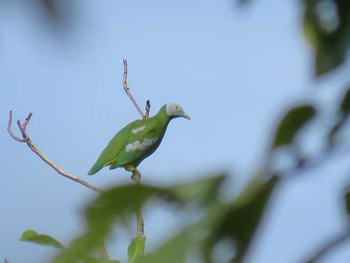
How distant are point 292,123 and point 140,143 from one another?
75.1 inches

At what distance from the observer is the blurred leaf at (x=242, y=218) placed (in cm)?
20

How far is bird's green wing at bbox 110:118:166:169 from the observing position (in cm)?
211

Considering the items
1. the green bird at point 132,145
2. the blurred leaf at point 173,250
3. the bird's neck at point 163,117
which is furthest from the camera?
the bird's neck at point 163,117

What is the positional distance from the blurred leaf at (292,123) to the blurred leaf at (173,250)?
0.04 meters

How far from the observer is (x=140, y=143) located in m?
2.13

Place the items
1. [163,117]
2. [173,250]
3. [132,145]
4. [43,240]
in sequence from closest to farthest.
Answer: [173,250] → [43,240] → [132,145] → [163,117]

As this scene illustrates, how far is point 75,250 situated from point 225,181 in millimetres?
42

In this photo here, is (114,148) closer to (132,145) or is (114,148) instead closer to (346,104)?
(132,145)

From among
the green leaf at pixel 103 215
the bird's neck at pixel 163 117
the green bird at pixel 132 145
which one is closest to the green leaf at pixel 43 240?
the green leaf at pixel 103 215

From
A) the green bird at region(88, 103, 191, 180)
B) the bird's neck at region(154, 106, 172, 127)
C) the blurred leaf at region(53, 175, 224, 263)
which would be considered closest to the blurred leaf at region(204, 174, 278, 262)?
the blurred leaf at region(53, 175, 224, 263)

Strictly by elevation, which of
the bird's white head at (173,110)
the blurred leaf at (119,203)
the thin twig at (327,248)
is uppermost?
the blurred leaf at (119,203)

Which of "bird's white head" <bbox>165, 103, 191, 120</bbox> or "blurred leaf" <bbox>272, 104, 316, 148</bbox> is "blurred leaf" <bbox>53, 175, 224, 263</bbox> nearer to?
"blurred leaf" <bbox>272, 104, 316, 148</bbox>

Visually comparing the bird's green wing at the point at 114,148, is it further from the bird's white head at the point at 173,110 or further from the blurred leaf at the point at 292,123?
the blurred leaf at the point at 292,123

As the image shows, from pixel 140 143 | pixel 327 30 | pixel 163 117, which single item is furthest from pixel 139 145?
pixel 327 30
